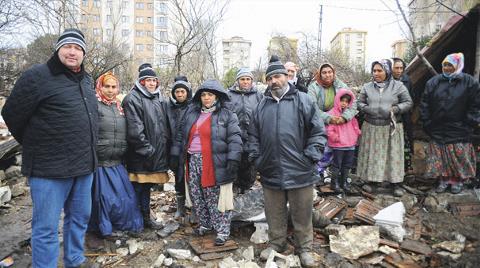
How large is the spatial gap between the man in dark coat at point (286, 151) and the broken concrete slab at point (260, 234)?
39 centimetres

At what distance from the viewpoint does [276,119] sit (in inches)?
138

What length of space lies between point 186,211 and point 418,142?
13.1 feet

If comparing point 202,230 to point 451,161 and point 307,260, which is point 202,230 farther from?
point 451,161

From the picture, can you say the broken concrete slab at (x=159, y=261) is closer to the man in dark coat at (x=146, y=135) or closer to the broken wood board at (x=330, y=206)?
the man in dark coat at (x=146, y=135)

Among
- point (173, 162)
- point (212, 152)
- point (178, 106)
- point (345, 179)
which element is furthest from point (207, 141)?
point (345, 179)

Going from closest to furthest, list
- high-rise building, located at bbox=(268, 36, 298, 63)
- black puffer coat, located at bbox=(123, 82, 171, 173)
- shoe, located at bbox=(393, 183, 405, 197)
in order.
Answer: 1. black puffer coat, located at bbox=(123, 82, 171, 173)
2. shoe, located at bbox=(393, 183, 405, 197)
3. high-rise building, located at bbox=(268, 36, 298, 63)

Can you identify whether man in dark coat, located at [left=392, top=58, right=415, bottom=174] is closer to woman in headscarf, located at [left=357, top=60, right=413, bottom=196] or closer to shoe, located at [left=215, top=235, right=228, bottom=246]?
woman in headscarf, located at [left=357, top=60, right=413, bottom=196]

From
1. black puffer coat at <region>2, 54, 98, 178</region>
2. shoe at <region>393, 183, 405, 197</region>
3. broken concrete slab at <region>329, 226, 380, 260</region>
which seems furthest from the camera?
shoe at <region>393, 183, 405, 197</region>

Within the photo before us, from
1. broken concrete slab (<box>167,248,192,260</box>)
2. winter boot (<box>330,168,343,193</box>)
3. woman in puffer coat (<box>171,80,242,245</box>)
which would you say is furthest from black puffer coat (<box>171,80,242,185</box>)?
winter boot (<box>330,168,343,193</box>)

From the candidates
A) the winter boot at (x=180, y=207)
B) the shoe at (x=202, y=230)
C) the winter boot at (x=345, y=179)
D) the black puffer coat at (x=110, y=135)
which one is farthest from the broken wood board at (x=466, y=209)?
the black puffer coat at (x=110, y=135)

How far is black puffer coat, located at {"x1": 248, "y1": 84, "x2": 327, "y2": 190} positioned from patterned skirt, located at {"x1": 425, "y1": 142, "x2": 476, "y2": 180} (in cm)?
247

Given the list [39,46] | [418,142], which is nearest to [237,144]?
[418,142]

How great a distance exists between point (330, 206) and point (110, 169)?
2897mm

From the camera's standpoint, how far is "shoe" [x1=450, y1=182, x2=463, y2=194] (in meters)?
4.91
